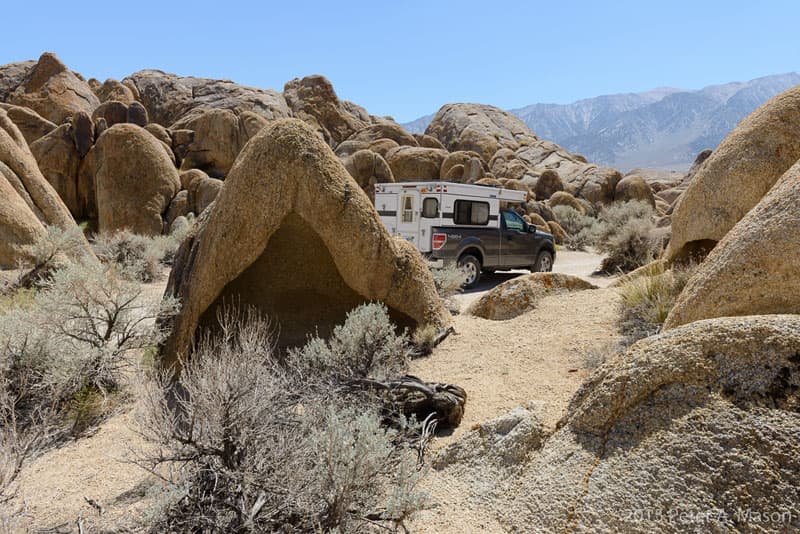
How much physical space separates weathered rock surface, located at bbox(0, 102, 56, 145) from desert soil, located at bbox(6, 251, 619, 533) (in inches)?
1087

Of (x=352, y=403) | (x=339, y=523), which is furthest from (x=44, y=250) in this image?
(x=339, y=523)

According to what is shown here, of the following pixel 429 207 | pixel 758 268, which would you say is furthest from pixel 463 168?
pixel 758 268

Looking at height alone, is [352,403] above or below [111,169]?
below

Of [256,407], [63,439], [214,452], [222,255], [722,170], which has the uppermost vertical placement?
[722,170]

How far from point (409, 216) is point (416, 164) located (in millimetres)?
18473

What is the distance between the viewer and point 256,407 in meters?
3.25

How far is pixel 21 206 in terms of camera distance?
10375 mm

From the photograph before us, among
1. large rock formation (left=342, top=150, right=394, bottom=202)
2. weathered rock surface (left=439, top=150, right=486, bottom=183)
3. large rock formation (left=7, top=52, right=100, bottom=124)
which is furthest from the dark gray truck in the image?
large rock formation (left=7, top=52, right=100, bottom=124)

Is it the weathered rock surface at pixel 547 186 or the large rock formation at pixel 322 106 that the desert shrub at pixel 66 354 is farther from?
the large rock formation at pixel 322 106

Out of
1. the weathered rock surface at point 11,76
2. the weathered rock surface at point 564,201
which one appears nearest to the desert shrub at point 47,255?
the weathered rock surface at point 564,201

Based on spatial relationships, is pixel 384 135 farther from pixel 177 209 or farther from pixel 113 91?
pixel 113 91

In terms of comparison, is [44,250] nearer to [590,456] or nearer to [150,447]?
[150,447]

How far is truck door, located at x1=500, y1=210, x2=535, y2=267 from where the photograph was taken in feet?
47.8

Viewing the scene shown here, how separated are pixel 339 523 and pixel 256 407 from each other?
86 centimetres
